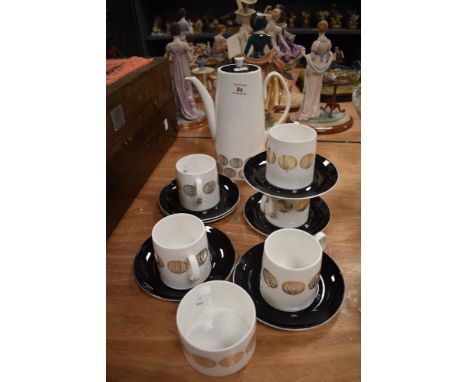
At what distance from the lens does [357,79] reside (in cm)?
99

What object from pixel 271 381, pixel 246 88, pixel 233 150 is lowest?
pixel 271 381

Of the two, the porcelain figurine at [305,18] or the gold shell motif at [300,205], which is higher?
the porcelain figurine at [305,18]

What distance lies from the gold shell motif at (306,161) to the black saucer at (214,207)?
17 cm

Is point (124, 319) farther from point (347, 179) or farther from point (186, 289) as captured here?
point (347, 179)

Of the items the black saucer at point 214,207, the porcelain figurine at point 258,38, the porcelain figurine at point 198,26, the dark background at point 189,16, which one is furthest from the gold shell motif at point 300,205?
the porcelain figurine at point 198,26

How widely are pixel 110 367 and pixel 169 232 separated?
20 cm

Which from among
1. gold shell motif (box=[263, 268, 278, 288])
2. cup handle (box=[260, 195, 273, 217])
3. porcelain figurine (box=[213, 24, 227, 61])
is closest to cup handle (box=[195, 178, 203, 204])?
cup handle (box=[260, 195, 273, 217])

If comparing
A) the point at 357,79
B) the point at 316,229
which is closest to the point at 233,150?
the point at 316,229

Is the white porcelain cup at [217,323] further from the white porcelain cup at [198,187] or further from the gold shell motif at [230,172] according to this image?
the gold shell motif at [230,172]

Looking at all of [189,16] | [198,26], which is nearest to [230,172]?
[198,26]

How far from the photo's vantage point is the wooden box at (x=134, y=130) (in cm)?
58

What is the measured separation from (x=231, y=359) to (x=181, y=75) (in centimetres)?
74

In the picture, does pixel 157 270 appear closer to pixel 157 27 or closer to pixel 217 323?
pixel 217 323

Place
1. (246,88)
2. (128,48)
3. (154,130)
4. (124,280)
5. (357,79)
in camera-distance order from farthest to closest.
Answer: (128,48) → (357,79) → (154,130) → (246,88) → (124,280)
